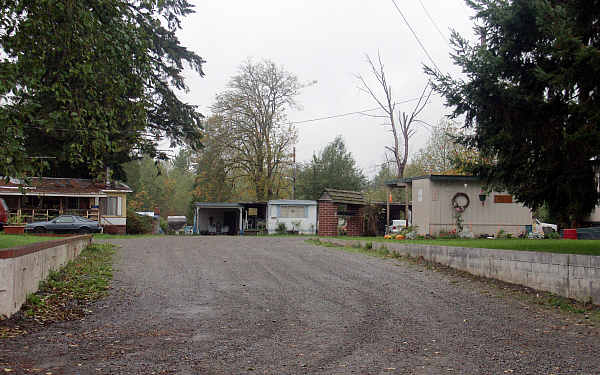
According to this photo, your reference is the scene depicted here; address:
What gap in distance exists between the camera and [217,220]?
38.9 metres

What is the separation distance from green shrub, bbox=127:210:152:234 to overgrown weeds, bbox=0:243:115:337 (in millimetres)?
21399

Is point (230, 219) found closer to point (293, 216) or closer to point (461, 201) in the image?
point (293, 216)

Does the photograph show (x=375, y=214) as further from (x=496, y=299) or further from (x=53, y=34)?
(x=53, y=34)

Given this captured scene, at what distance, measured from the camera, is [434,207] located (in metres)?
22.0

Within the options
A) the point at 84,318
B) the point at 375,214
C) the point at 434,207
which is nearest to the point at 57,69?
the point at 84,318

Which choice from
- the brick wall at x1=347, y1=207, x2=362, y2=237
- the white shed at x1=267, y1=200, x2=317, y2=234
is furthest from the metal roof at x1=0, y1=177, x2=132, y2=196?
the brick wall at x1=347, y1=207, x2=362, y2=237

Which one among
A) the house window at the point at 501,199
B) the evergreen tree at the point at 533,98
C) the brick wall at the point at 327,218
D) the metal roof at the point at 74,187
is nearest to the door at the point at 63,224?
the metal roof at the point at 74,187

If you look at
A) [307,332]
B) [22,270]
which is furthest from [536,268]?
[22,270]

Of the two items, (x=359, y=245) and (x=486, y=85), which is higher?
(x=486, y=85)

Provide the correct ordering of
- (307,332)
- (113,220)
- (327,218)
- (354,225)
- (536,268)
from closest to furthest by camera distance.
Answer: (307,332), (536,268), (354,225), (327,218), (113,220)

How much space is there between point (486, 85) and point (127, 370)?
26.3 ft

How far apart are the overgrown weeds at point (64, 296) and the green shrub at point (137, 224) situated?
21399mm

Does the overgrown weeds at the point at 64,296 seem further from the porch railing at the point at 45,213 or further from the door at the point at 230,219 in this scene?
the door at the point at 230,219

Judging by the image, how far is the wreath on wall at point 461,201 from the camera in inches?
864
